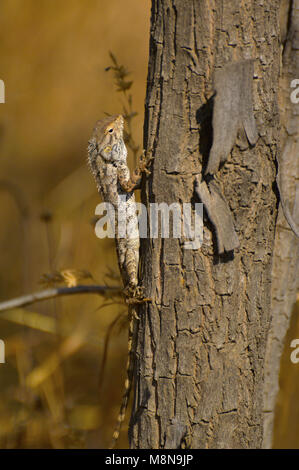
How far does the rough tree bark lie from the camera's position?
252 cm

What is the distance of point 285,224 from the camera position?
278 cm

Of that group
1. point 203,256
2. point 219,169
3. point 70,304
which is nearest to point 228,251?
point 203,256

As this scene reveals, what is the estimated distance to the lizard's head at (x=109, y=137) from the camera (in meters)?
2.96

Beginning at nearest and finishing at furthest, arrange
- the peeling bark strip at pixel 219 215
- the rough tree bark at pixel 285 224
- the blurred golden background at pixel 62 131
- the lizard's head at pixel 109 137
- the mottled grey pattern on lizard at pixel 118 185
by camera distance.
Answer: the peeling bark strip at pixel 219 215 → the rough tree bark at pixel 285 224 → the mottled grey pattern on lizard at pixel 118 185 → the lizard's head at pixel 109 137 → the blurred golden background at pixel 62 131

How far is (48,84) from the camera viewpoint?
769cm

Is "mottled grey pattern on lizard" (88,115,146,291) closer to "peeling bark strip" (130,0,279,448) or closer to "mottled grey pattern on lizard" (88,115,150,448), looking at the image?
"mottled grey pattern on lizard" (88,115,150,448)

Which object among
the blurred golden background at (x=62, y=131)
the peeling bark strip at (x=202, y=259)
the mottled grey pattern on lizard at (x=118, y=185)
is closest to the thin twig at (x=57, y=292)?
the mottled grey pattern on lizard at (x=118, y=185)

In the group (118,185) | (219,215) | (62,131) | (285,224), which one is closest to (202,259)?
(219,215)

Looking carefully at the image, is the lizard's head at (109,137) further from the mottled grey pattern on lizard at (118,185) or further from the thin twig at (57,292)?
the thin twig at (57,292)

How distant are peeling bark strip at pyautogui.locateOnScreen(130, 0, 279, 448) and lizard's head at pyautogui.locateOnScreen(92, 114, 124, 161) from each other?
2.64 ft

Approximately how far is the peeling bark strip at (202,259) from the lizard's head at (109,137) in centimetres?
80

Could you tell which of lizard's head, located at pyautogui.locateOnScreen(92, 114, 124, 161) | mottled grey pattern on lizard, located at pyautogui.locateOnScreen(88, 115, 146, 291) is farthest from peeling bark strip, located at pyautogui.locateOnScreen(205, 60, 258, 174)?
lizard's head, located at pyautogui.locateOnScreen(92, 114, 124, 161)
